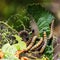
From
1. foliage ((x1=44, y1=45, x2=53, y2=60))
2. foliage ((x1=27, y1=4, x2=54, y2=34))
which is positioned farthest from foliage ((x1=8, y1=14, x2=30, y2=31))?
foliage ((x1=44, y1=45, x2=53, y2=60))

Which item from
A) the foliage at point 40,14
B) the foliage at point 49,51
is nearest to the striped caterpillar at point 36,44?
the foliage at point 49,51

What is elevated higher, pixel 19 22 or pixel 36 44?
pixel 19 22

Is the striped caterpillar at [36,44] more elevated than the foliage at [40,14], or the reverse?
the foliage at [40,14]

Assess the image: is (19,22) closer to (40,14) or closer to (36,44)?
(40,14)

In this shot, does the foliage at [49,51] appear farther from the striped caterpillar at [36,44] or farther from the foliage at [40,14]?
the foliage at [40,14]

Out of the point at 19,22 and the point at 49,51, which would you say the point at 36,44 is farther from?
the point at 19,22

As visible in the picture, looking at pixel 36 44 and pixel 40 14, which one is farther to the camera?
pixel 40 14

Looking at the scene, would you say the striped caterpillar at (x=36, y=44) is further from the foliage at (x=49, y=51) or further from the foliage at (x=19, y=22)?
the foliage at (x=19, y=22)

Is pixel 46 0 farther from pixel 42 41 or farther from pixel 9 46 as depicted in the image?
pixel 9 46

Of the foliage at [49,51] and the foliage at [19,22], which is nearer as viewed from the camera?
the foliage at [49,51]

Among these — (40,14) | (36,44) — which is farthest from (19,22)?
(36,44)

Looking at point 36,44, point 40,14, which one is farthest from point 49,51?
point 40,14
